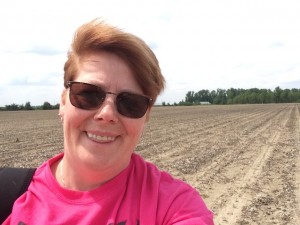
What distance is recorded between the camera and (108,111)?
1.74 meters

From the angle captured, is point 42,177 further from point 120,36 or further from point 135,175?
point 120,36

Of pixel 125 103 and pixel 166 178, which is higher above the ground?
pixel 125 103

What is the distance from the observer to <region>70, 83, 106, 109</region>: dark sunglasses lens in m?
1.75

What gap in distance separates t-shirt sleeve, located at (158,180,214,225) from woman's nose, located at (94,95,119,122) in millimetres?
395

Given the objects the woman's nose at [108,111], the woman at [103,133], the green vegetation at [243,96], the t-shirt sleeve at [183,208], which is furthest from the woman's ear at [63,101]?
the green vegetation at [243,96]

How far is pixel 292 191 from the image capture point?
7785 millimetres

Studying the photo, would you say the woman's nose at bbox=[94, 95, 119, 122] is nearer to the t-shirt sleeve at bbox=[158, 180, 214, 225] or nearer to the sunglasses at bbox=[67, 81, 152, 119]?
the sunglasses at bbox=[67, 81, 152, 119]

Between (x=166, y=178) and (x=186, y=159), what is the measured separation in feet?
32.2

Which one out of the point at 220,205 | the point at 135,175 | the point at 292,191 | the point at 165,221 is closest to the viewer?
the point at 165,221

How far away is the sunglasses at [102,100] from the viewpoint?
68.5 inches

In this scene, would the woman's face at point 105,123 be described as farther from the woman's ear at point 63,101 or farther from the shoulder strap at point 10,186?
the shoulder strap at point 10,186

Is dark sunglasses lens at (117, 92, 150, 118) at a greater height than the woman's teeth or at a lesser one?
greater

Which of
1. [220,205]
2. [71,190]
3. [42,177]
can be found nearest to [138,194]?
[71,190]

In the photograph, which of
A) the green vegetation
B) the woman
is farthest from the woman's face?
the green vegetation
